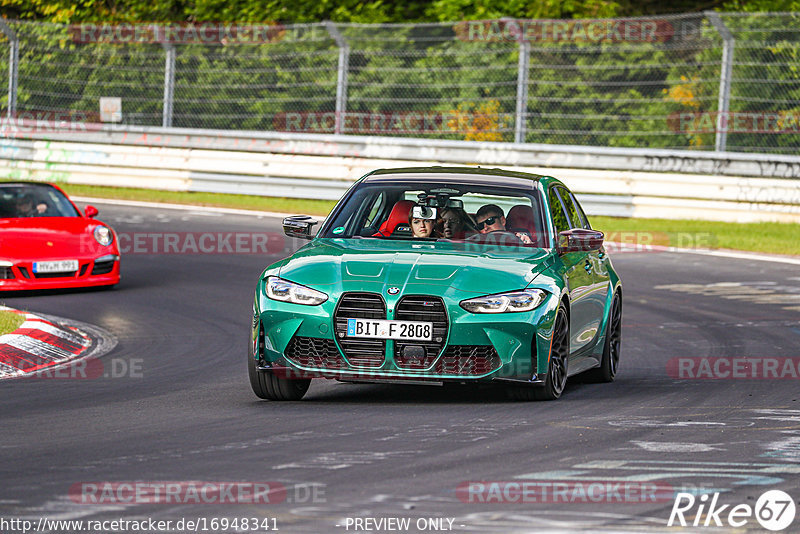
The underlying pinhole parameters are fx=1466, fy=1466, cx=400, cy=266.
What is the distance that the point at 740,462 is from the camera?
271 inches

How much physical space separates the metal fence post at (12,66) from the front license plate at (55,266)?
12.7 m

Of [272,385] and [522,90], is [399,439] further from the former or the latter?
[522,90]

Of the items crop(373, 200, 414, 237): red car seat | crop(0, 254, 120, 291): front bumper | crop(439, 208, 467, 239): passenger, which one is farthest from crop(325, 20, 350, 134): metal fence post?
crop(439, 208, 467, 239): passenger

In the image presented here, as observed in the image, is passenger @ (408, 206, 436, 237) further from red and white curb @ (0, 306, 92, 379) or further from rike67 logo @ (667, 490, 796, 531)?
rike67 logo @ (667, 490, 796, 531)

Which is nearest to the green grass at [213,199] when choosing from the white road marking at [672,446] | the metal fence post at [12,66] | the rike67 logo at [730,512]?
the metal fence post at [12,66]

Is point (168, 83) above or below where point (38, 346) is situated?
above

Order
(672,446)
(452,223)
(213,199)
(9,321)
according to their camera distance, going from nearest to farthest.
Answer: (672,446), (452,223), (9,321), (213,199)

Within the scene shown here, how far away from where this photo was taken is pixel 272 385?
8781mm

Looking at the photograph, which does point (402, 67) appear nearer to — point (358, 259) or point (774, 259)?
point (774, 259)

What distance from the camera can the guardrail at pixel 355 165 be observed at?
2127cm

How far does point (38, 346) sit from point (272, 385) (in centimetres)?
314

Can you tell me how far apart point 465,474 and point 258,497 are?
1016 mm

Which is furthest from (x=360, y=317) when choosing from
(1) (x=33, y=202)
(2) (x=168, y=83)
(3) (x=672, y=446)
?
(2) (x=168, y=83)

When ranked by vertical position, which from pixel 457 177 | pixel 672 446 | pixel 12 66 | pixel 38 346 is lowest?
pixel 38 346
